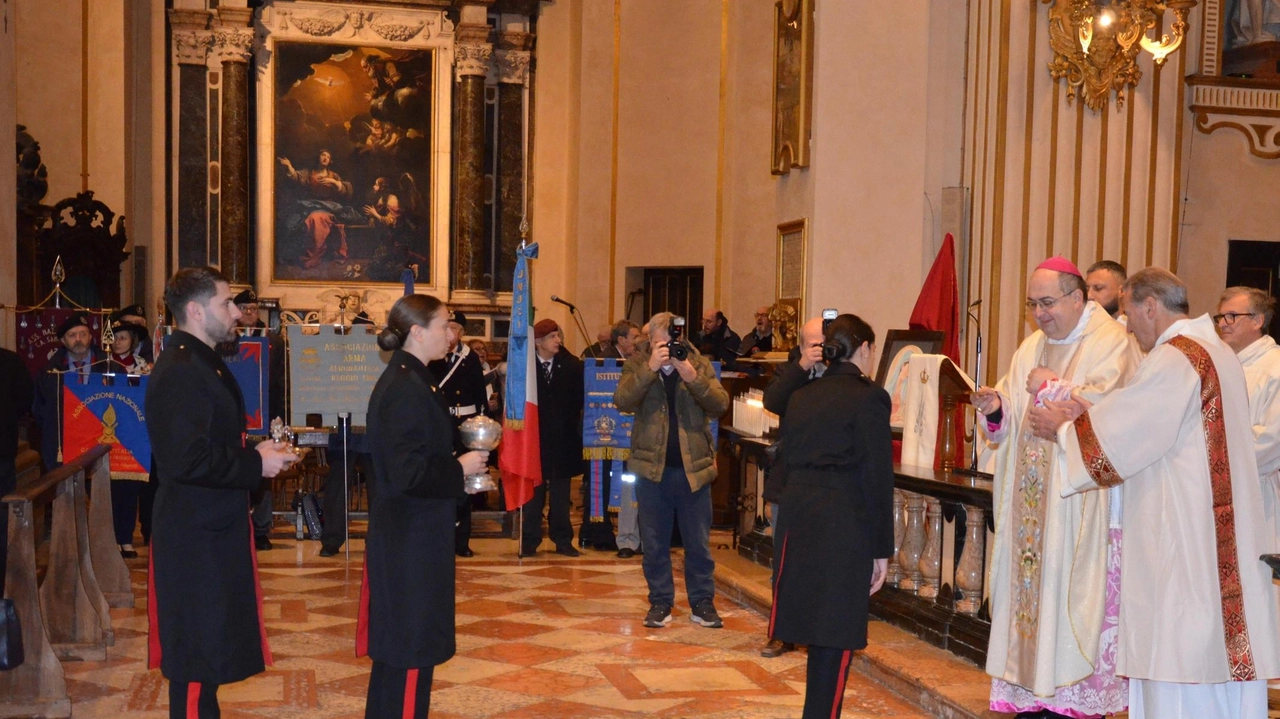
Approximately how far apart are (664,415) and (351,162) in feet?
33.1

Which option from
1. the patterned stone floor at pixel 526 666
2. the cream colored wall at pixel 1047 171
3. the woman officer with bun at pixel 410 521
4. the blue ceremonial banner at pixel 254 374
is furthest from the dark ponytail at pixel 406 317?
the cream colored wall at pixel 1047 171

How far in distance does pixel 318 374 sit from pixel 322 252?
722 cm

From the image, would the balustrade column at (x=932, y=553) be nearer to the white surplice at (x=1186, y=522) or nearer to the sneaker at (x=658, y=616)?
the sneaker at (x=658, y=616)

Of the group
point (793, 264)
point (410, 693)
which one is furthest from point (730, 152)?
point (410, 693)

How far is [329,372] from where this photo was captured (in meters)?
8.59

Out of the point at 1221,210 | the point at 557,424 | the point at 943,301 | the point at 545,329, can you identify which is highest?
the point at 1221,210

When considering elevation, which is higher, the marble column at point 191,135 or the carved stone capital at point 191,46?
the carved stone capital at point 191,46

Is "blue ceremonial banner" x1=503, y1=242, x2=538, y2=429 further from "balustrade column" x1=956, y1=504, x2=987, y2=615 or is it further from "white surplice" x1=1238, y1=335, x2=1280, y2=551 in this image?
"white surplice" x1=1238, y1=335, x2=1280, y2=551

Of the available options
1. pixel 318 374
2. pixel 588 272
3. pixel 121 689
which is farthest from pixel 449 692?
pixel 588 272

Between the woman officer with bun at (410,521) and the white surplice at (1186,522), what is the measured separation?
210 cm

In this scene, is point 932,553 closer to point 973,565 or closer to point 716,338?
point 973,565

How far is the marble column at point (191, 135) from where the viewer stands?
1475 cm

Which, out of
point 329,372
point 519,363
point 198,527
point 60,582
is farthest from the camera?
point 329,372

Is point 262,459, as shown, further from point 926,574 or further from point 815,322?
point 926,574
